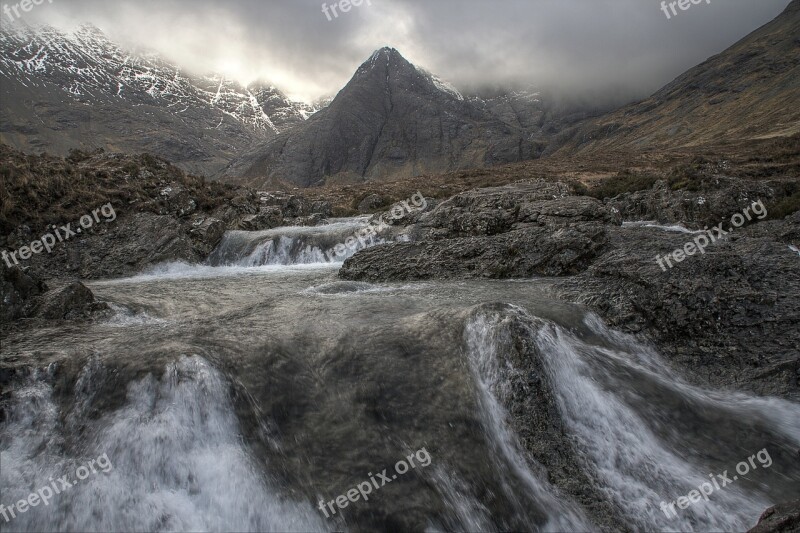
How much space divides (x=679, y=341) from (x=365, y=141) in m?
190

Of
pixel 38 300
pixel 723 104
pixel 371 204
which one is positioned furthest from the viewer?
pixel 723 104

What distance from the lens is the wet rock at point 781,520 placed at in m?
4.15

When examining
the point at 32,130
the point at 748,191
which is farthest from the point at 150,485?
the point at 32,130

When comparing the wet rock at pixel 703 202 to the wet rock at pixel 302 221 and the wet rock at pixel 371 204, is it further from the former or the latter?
the wet rock at pixel 371 204

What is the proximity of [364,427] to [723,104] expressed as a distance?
6747 inches

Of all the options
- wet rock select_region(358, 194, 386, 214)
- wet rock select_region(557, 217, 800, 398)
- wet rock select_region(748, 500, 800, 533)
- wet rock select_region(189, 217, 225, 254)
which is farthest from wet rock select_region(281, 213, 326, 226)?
wet rock select_region(748, 500, 800, 533)

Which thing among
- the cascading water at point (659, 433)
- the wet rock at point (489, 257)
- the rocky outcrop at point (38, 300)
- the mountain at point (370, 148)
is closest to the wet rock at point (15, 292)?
the rocky outcrop at point (38, 300)

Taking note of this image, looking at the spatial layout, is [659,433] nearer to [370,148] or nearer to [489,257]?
[489,257]

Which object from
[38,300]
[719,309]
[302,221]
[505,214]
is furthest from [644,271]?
[302,221]

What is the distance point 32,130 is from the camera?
623 ft

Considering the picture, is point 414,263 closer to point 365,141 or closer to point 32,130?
point 365,141

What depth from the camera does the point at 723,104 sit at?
131 metres

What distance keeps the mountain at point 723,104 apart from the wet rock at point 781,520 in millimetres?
96827

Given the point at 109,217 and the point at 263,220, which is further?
the point at 263,220
